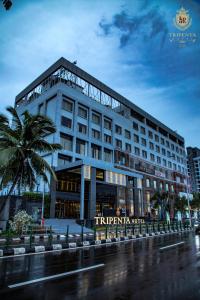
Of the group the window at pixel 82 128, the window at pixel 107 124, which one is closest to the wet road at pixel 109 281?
the window at pixel 82 128

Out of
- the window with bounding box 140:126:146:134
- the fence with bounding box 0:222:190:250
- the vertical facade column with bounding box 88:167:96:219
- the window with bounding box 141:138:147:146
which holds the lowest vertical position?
the fence with bounding box 0:222:190:250

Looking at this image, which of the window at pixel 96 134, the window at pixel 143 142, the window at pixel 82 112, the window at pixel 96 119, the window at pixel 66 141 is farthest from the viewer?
the window at pixel 143 142

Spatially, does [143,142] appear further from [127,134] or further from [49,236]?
[49,236]

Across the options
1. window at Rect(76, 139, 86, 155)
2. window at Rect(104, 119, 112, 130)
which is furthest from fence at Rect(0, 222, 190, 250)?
window at Rect(104, 119, 112, 130)

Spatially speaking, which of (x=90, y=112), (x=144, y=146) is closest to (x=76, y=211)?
(x=90, y=112)

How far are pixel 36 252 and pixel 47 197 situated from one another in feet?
72.6

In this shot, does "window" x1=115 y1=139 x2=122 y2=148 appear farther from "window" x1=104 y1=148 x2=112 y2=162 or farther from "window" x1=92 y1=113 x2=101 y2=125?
"window" x1=92 y1=113 x2=101 y2=125

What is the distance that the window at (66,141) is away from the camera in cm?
4156

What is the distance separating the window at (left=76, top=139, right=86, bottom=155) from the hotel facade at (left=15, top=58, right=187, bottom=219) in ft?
0.58

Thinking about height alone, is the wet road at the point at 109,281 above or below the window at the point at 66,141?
below

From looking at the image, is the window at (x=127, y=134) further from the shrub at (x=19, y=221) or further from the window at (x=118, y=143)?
the shrub at (x=19, y=221)

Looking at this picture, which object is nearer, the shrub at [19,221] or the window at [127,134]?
the shrub at [19,221]

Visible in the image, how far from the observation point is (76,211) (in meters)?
41.7

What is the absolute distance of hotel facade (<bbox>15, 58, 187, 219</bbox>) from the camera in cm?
3812
